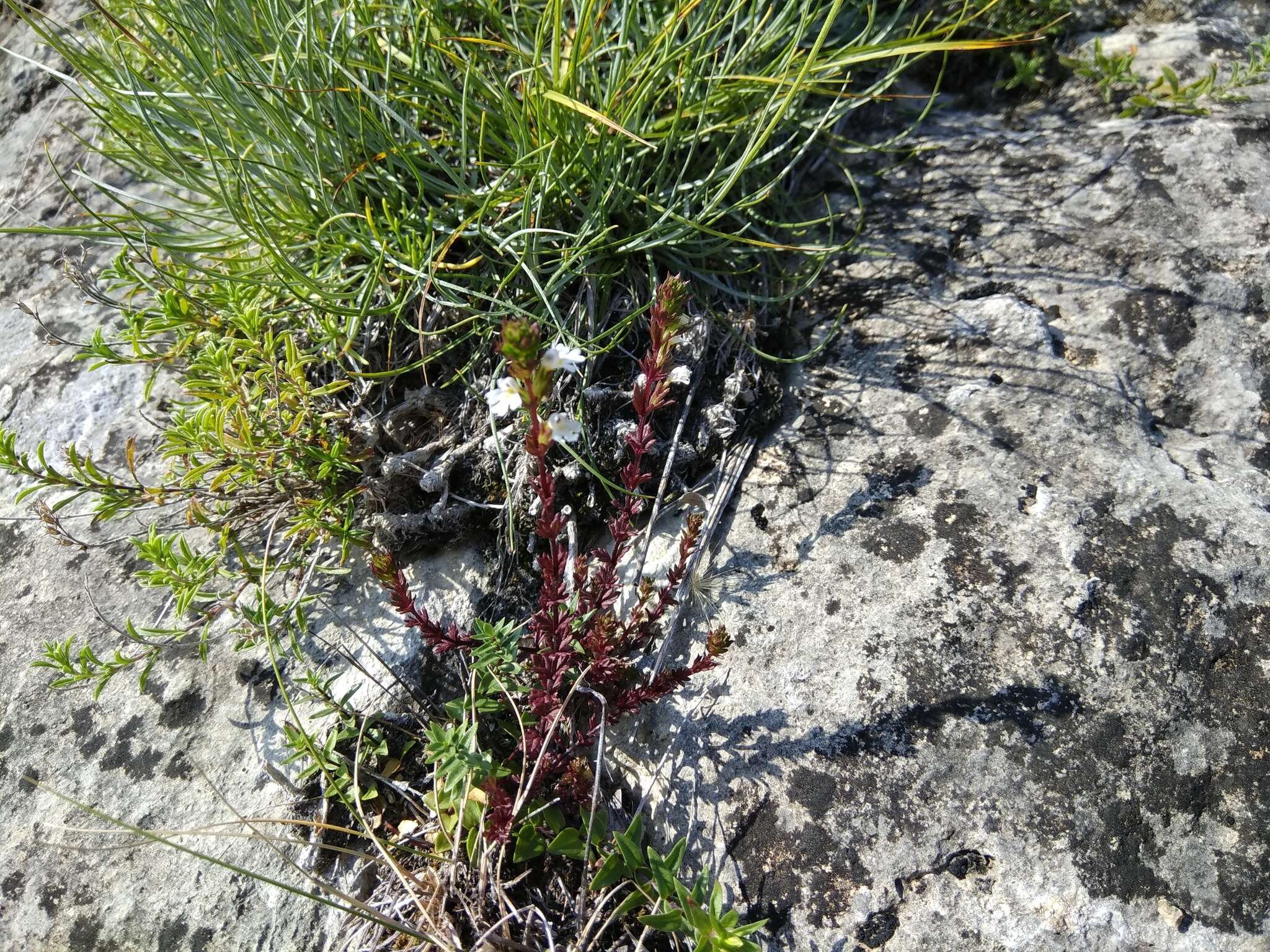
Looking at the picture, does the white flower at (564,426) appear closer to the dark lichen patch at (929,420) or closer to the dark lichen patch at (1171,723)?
the dark lichen patch at (929,420)

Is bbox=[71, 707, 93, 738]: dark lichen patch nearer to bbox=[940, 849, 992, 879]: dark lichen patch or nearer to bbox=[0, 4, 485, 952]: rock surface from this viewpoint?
bbox=[0, 4, 485, 952]: rock surface

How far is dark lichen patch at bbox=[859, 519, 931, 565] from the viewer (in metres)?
2.07

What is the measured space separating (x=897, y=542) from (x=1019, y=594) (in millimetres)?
314

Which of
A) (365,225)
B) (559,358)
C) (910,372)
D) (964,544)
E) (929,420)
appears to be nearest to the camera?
(559,358)

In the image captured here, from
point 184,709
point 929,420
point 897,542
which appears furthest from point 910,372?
point 184,709

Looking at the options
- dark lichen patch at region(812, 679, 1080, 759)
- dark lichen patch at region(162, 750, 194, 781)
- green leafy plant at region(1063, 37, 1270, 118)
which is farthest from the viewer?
green leafy plant at region(1063, 37, 1270, 118)

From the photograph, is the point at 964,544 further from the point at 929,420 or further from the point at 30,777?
the point at 30,777

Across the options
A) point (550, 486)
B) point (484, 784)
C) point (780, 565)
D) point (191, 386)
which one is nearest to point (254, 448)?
point (191, 386)

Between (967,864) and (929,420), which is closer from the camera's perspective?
(967,864)

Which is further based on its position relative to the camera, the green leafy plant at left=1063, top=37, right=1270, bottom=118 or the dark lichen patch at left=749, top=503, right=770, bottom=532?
the green leafy plant at left=1063, top=37, right=1270, bottom=118

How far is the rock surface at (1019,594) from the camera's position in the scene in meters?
1.65

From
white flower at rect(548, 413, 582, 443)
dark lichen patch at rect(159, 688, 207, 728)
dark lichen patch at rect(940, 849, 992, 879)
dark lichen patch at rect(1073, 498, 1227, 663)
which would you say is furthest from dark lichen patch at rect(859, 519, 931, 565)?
dark lichen patch at rect(159, 688, 207, 728)

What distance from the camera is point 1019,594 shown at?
1.94m

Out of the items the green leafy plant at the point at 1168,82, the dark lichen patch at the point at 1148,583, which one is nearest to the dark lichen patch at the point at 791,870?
the dark lichen patch at the point at 1148,583
